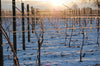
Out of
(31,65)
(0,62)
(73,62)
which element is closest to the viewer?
(0,62)

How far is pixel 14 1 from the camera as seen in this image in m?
3.86

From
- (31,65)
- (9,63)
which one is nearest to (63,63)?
(31,65)

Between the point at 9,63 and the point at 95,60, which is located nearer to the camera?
the point at 9,63

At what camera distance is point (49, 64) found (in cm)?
366

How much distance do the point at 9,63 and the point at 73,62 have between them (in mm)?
1842

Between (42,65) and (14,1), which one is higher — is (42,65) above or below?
below

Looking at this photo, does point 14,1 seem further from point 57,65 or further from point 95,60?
point 95,60

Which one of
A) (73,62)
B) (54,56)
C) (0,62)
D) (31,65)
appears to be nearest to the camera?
(0,62)

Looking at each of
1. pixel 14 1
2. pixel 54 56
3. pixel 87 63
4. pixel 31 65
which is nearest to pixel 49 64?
pixel 31 65

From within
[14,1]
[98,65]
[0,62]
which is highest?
[14,1]

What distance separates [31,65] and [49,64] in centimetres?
50

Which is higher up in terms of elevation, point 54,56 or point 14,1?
point 14,1

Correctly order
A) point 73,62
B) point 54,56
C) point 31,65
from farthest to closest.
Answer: point 54,56 < point 73,62 < point 31,65

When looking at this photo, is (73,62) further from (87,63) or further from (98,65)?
(98,65)
